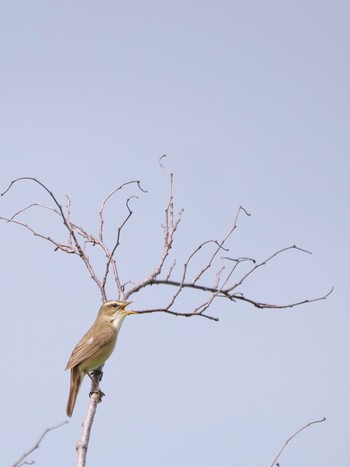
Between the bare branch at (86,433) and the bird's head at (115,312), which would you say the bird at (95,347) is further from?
the bare branch at (86,433)

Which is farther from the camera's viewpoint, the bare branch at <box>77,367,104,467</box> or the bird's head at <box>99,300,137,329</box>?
the bird's head at <box>99,300,137,329</box>

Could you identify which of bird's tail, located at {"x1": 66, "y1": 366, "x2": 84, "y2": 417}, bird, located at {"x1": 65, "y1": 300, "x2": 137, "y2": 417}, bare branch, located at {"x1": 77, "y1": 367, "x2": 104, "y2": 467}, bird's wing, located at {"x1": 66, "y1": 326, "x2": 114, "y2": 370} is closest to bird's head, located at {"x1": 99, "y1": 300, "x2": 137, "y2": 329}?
bird, located at {"x1": 65, "y1": 300, "x2": 137, "y2": 417}

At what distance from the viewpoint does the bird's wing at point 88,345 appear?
671cm

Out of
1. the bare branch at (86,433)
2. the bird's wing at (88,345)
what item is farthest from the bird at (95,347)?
the bare branch at (86,433)

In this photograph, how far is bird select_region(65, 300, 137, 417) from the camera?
6.59 metres

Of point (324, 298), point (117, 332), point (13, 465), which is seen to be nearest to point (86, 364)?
point (117, 332)

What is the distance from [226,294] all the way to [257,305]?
29cm

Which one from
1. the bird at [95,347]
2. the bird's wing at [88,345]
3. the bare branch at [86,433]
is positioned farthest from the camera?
the bird's wing at [88,345]

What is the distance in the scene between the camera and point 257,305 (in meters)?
5.56

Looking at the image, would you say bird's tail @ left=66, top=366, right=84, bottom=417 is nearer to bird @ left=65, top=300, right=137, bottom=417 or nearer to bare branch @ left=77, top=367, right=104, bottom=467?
bird @ left=65, top=300, right=137, bottom=417

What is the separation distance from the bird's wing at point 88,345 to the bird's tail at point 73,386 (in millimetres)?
76

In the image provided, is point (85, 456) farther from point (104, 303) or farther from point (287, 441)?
A: point (104, 303)

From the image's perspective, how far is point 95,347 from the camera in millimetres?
6949

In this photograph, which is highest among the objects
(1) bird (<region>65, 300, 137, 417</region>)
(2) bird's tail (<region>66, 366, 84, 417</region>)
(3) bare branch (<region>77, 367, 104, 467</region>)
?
(1) bird (<region>65, 300, 137, 417</region>)
